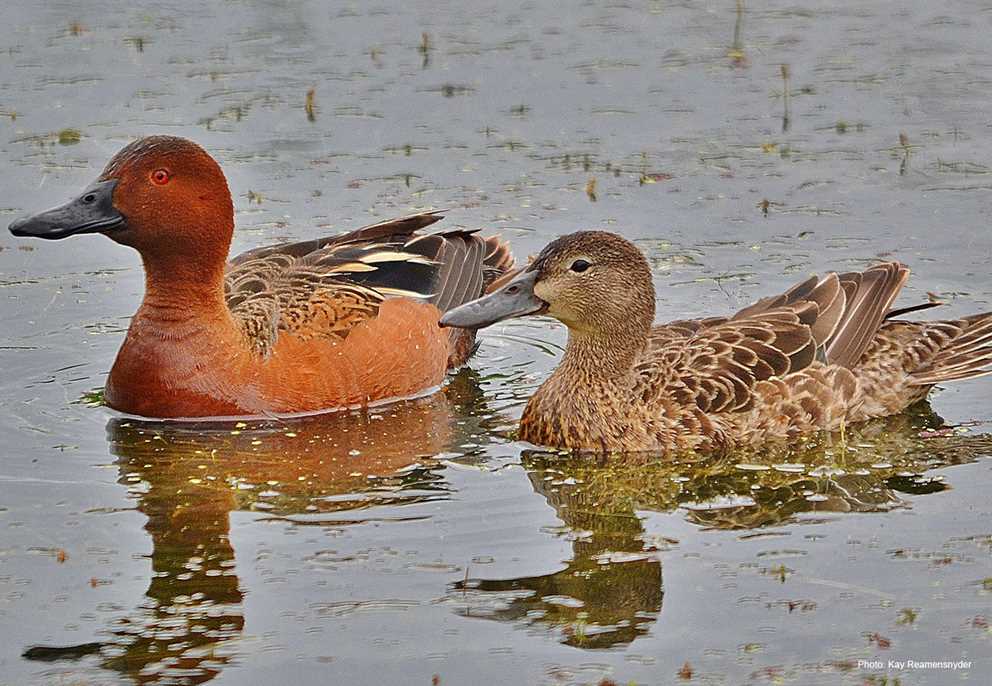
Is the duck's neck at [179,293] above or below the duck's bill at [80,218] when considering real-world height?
below

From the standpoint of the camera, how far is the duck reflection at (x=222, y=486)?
7293 millimetres

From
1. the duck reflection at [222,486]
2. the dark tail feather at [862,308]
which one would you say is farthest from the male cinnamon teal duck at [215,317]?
the dark tail feather at [862,308]

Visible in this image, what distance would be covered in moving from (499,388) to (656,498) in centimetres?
211

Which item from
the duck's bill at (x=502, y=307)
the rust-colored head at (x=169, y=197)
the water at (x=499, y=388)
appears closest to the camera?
the water at (x=499, y=388)

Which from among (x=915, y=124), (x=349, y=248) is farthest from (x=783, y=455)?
(x=915, y=124)

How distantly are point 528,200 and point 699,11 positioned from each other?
464 centimetres

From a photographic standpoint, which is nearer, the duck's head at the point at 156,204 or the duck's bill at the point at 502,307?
the duck's bill at the point at 502,307

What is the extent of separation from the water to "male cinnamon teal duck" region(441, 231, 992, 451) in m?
0.21

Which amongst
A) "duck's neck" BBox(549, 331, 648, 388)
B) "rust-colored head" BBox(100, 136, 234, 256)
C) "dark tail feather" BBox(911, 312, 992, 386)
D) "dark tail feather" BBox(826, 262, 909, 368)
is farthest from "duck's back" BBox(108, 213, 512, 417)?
"dark tail feather" BBox(911, 312, 992, 386)

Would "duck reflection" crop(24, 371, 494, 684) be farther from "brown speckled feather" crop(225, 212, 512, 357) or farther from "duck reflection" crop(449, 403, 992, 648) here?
"duck reflection" crop(449, 403, 992, 648)

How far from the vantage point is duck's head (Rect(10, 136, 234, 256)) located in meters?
9.96

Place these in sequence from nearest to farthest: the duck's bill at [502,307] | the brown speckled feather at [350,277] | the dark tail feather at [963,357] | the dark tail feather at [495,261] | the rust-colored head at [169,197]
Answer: the duck's bill at [502,307] → the rust-colored head at [169,197] → the dark tail feather at [963,357] → the brown speckled feather at [350,277] → the dark tail feather at [495,261]

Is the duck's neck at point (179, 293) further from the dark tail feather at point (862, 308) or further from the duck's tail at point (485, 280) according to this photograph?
the dark tail feather at point (862, 308)

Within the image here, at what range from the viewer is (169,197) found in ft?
33.2
